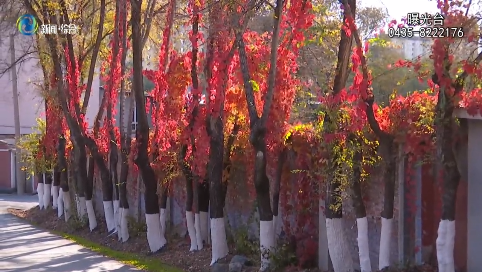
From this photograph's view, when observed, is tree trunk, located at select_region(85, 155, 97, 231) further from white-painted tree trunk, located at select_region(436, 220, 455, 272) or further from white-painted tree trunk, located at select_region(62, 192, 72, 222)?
white-painted tree trunk, located at select_region(436, 220, 455, 272)

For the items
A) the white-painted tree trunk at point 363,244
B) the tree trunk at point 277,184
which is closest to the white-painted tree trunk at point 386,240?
the white-painted tree trunk at point 363,244

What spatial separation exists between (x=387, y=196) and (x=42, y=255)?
8580 mm

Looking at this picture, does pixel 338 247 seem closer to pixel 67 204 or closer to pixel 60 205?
pixel 67 204

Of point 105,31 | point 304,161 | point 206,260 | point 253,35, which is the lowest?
point 206,260

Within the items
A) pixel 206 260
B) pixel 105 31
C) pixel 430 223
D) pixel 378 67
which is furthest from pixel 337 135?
pixel 105 31

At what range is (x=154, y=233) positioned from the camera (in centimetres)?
1580

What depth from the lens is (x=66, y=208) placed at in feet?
72.2

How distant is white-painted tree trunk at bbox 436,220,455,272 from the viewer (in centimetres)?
909

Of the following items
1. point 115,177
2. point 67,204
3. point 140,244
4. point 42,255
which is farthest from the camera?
point 67,204

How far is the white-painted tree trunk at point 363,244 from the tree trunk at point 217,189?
3444 mm

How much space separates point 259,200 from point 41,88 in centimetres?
1169

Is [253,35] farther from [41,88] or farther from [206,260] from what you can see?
[41,88]

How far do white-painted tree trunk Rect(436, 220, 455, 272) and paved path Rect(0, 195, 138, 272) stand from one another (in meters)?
6.67

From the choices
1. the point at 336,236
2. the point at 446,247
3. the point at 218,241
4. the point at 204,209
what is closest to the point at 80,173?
the point at 204,209
